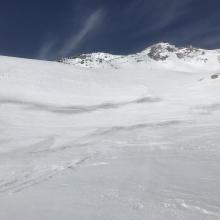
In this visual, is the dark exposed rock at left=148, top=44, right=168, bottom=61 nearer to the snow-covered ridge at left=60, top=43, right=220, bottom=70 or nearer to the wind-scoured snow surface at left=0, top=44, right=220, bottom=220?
the snow-covered ridge at left=60, top=43, right=220, bottom=70

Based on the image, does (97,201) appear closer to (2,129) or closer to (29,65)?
(2,129)

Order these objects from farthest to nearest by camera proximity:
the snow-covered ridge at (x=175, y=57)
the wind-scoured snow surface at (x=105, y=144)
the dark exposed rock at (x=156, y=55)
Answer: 1. the dark exposed rock at (x=156, y=55)
2. the snow-covered ridge at (x=175, y=57)
3. the wind-scoured snow surface at (x=105, y=144)

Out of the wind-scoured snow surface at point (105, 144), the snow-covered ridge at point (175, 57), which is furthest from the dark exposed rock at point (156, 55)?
the wind-scoured snow surface at point (105, 144)

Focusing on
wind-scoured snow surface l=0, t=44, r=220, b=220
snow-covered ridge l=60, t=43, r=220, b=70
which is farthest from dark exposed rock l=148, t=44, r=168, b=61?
wind-scoured snow surface l=0, t=44, r=220, b=220

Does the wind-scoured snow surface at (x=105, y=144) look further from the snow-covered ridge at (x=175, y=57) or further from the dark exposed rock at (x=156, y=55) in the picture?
the dark exposed rock at (x=156, y=55)

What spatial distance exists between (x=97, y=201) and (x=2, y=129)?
8.97 meters

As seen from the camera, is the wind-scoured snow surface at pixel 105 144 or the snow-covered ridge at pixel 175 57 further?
the snow-covered ridge at pixel 175 57

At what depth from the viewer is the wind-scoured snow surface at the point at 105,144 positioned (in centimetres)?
579

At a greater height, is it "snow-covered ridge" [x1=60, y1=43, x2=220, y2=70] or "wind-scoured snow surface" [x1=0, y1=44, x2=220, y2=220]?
"snow-covered ridge" [x1=60, y1=43, x2=220, y2=70]

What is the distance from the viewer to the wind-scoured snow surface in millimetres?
5789

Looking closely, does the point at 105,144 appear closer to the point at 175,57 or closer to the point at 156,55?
the point at 156,55

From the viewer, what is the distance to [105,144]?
1184cm

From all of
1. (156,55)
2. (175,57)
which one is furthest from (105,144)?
(175,57)

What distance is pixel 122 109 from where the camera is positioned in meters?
19.3
